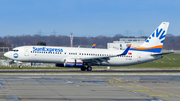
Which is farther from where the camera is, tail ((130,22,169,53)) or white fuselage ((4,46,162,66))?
tail ((130,22,169,53))

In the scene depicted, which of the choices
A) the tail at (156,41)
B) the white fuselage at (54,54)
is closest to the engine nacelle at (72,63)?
the white fuselage at (54,54)

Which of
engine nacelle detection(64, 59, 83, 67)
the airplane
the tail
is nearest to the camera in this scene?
engine nacelle detection(64, 59, 83, 67)

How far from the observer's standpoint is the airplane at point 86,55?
39781 millimetres

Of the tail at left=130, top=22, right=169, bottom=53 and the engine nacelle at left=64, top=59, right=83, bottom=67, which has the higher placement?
the tail at left=130, top=22, right=169, bottom=53

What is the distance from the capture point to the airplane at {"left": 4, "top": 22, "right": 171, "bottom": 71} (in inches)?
1566

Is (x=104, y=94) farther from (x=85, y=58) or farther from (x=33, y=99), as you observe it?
(x=85, y=58)

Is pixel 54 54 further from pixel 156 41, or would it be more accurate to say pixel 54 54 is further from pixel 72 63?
pixel 156 41

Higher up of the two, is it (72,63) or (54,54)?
(54,54)

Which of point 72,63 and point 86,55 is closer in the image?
point 72,63

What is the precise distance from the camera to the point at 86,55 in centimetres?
4091

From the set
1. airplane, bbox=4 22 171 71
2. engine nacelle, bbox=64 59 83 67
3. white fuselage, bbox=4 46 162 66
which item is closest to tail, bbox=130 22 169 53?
airplane, bbox=4 22 171 71

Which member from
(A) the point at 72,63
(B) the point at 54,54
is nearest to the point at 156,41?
(A) the point at 72,63

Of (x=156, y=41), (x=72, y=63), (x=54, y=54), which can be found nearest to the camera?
(x=72, y=63)

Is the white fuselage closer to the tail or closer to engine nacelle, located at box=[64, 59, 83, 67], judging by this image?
engine nacelle, located at box=[64, 59, 83, 67]
